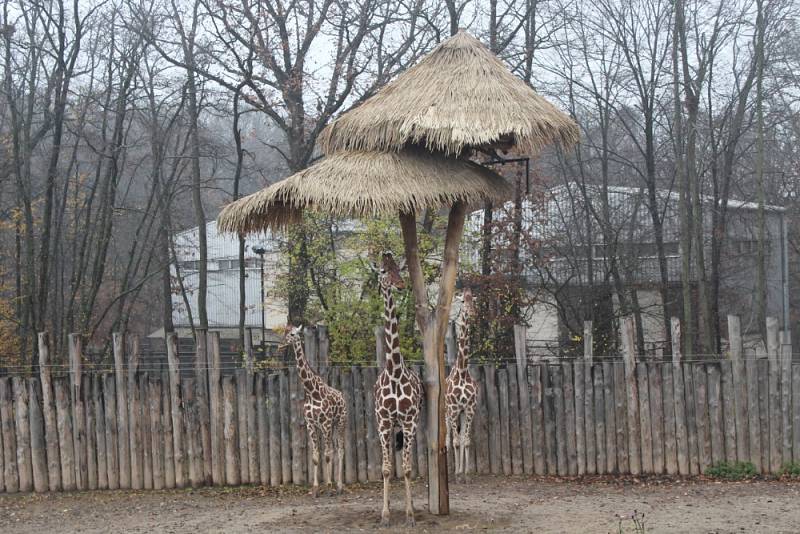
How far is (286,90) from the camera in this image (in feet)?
54.3

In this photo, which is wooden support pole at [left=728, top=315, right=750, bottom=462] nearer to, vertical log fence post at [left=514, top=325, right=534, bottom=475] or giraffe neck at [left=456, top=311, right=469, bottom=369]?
vertical log fence post at [left=514, top=325, right=534, bottom=475]

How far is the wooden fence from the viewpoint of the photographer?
1084 centimetres

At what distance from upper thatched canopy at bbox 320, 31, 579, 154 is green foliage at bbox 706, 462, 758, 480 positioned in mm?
4718

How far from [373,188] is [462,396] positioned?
12.1 feet

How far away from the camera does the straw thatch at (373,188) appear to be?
301 inches

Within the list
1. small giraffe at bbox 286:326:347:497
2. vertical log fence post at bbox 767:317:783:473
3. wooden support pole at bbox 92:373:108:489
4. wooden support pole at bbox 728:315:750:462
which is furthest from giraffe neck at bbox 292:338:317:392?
vertical log fence post at bbox 767:317:783:473

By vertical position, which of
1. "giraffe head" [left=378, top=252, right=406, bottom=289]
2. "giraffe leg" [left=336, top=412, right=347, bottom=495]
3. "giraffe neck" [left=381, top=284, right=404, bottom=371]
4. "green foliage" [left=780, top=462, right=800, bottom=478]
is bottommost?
"green foliage" [left=780, top=462, right=800, bottom=478]

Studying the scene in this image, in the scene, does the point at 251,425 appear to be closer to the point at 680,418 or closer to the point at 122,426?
→ the point at 122,426

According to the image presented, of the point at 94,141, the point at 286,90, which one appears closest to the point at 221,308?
the point at 94,141

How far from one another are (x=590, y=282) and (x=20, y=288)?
454 inches

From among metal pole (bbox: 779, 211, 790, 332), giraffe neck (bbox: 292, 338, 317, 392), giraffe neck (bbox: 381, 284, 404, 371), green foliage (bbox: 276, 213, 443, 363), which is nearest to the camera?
giraffe neck (bbox: 381, 284, 404, 371)

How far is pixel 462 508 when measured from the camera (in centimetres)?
879

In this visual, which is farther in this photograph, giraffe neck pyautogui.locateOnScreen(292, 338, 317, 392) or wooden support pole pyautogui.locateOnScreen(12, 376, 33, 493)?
wooden support pole pyautogui.locateOnScreen(12, 376, 33, 493)

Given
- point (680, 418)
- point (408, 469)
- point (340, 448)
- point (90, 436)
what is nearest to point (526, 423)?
point (680, 418)
